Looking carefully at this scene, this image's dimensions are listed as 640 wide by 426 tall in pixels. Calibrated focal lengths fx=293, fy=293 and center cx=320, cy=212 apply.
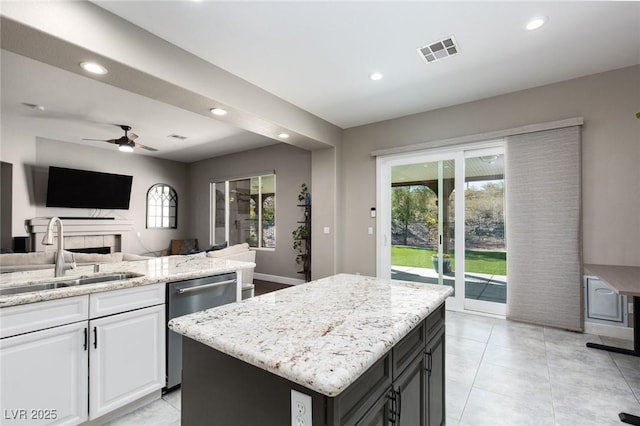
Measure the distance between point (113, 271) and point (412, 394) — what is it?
2172mm

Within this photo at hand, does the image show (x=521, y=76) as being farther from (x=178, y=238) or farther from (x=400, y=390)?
(x=178, y=238)

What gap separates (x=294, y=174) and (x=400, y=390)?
5.18m

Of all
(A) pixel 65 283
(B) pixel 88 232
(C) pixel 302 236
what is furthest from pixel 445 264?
(B) pixel 88 232

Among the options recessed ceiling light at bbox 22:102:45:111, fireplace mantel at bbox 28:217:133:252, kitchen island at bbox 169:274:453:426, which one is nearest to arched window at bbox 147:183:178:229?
fireplace mantel at bbox 28:217:133:252

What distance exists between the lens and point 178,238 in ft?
26.3

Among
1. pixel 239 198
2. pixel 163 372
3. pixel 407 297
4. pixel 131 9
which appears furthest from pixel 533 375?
pixel 239 198

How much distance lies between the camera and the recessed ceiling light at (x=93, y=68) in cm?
229

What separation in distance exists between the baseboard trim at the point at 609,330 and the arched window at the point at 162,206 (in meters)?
8.45

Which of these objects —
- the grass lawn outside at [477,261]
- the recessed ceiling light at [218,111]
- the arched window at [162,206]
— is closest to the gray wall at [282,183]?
the arched window at [162,206]

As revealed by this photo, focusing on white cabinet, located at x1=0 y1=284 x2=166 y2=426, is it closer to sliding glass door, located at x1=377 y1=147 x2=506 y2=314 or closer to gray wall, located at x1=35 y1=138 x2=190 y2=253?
sliding glass door, located at x1=377 y1=147 x2=506 y2=314

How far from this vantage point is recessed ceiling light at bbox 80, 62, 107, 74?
2293 millimetres

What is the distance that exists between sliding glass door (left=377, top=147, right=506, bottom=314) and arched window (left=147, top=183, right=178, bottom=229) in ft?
19.4

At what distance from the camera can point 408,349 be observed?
125 cm

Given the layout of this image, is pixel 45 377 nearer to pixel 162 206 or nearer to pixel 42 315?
pixel 42 315
